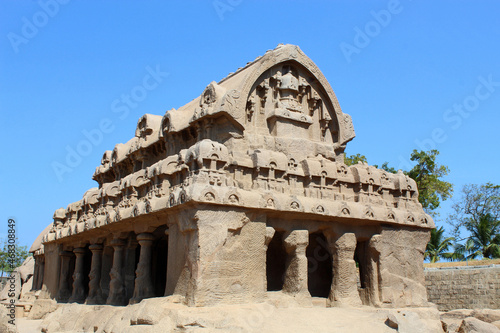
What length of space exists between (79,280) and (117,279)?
11.8 feet

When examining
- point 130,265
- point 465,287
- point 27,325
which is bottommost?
point 27,325

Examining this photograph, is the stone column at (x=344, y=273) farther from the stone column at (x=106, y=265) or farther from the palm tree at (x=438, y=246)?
the palm tree at (x=438, y=246)

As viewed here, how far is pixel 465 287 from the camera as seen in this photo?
18.8 m

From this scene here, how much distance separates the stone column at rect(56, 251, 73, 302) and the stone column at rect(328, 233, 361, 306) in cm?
996

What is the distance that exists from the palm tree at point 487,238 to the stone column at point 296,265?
23.0 meters

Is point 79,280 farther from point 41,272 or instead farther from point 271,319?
point 271,319

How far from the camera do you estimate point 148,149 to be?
15.5 m

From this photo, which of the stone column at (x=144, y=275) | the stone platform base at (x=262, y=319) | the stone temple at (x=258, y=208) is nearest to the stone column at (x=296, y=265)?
the stone temple at (x=258, y=208)

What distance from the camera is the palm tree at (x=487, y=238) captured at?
30.9 m

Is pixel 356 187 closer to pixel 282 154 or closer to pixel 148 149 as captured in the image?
pixel 282 154

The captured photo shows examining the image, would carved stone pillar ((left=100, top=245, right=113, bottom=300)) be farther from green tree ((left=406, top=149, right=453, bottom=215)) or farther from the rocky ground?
green tree ((left=406, top=149, right=453, bottom=215))

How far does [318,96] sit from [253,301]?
6.27 metres

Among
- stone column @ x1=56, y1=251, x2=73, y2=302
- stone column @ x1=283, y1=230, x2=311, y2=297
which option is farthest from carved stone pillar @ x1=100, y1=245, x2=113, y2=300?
stone column @ x1=283, y1=230, x2=311, y2=297

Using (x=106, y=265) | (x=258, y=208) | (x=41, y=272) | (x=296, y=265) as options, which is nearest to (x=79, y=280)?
(x=106, y=265)
